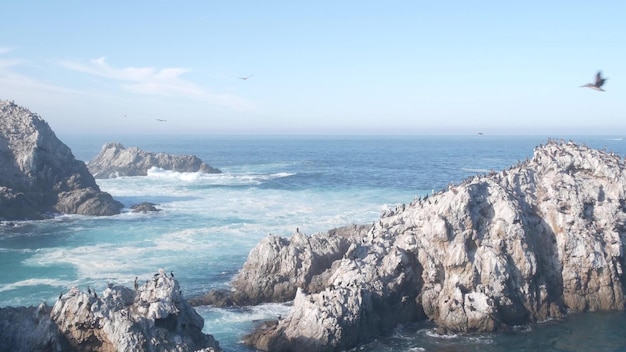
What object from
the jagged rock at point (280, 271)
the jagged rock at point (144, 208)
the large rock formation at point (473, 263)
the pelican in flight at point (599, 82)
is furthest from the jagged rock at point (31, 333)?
the jagged rock at point (144, 208)

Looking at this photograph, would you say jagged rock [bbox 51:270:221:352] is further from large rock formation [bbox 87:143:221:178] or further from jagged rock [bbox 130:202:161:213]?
large rock formation [bbox 87:143:221:178]

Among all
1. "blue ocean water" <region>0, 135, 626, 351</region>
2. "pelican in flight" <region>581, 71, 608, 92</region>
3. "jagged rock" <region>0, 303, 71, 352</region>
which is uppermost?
"pelican in flight" <region>581, 71, 608, 92</region>

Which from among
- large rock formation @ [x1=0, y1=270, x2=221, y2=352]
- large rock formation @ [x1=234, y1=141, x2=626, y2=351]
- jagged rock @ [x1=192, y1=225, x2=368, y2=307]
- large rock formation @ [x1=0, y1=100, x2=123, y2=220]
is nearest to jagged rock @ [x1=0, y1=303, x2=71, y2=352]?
large rock formation @ [x1=0, y1=270, x2=221, y2=352]

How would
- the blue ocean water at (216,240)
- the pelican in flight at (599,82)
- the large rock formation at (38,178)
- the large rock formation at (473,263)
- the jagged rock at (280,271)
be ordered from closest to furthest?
the pelican in flight at (599,82) < the large rock formation at (473,263) < the blue ocean water at (216,240) < the jagged rock at (280,271) < the large rock formation at (38,178)

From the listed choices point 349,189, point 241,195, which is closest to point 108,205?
point 241,195

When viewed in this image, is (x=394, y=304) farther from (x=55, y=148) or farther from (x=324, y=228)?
(x=55, y=148)

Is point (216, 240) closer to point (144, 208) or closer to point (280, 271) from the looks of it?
point (280, 271)

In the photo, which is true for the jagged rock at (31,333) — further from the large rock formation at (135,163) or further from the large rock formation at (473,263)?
the large rock formation at (135,163)
